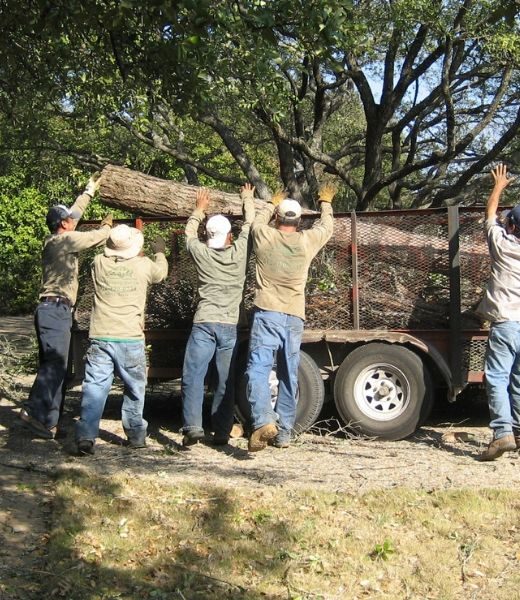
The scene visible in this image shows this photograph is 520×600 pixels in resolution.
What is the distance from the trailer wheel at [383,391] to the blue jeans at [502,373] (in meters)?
0.78

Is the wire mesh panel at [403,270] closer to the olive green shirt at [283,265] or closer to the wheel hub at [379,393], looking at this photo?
the wheel hub at [379,393]

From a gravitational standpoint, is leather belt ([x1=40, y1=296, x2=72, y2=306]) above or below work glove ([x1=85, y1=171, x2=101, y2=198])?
below

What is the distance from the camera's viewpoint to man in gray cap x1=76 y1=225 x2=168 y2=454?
7273 millimetres

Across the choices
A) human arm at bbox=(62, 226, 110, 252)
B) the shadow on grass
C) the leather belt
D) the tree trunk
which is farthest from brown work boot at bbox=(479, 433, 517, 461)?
the leather belt

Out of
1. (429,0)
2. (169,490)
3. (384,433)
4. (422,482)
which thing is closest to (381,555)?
(422,482)

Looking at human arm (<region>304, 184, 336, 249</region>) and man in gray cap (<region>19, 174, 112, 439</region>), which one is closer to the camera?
human arm (<region>304, 184, 336, 249</region>)

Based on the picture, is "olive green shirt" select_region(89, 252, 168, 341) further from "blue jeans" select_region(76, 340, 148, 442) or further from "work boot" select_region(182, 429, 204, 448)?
"work boot" select_region(182, 429, 204, 448)

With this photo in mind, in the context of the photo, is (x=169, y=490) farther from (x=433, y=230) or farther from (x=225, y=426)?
(x=433, y=230)

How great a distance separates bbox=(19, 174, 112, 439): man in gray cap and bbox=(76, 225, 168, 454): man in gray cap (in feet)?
1.48

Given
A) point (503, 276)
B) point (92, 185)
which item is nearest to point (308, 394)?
point (503, 276)

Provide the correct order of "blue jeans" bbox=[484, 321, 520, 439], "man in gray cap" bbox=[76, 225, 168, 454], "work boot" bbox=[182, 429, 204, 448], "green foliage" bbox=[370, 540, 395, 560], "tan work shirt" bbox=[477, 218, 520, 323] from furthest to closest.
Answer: "work boot" bbox=[182, 429, 204, 448]
"man in gray cap" bbox=[76, 225, 168, 454]
"tan work shirt" bbox=[477, 218, 520, 323]
"blue jeans" bbox=[484, 321, 520, 439]
"green foliage" bbox=[370, 540, 395, 560]

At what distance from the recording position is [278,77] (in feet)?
31.7

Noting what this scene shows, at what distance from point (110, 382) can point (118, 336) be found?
39cm

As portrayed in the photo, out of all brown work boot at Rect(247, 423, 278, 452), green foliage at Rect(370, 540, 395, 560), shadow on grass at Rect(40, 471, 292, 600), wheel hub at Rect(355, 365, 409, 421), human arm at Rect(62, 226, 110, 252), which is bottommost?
shadow on grass at Rect(40, 471, 292, 600)
